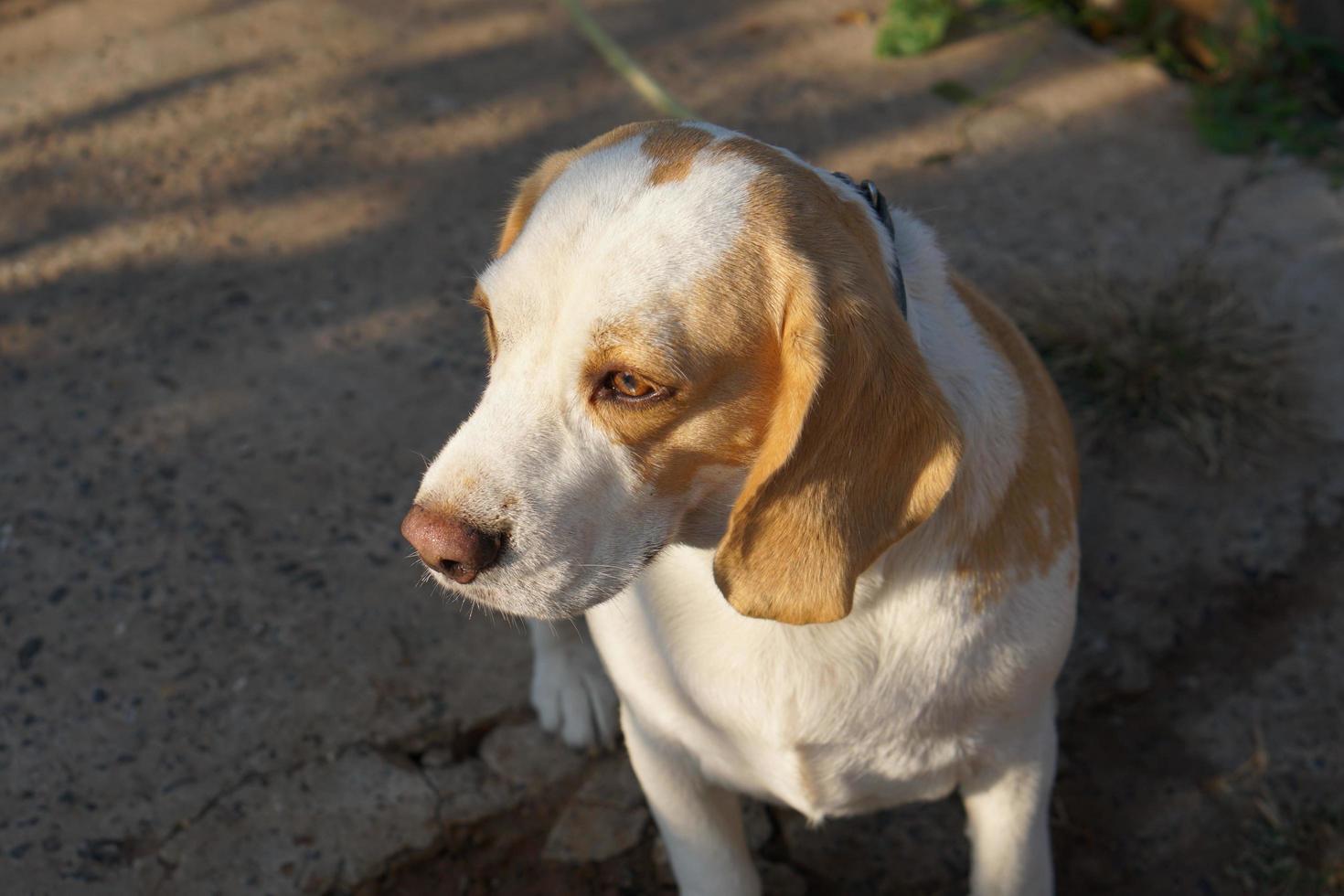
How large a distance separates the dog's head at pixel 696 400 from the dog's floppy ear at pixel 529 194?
0.27 m

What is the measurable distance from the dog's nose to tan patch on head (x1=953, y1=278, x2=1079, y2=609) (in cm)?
75

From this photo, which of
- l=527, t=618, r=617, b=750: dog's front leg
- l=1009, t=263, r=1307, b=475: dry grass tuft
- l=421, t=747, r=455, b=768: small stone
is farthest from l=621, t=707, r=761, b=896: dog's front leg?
l=1009, t=263, r=1307, b=475: dry grass tuft

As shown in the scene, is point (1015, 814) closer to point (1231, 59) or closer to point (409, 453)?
point (409, 453)

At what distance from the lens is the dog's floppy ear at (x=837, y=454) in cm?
177

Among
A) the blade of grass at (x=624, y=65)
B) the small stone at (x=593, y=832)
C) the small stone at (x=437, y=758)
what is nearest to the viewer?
the small stone at (x=593, y=832)

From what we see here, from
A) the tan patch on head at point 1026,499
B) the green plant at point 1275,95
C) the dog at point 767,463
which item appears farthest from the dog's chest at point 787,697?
the green plant at point 1275,95

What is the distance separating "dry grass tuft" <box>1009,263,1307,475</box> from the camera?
3605mm

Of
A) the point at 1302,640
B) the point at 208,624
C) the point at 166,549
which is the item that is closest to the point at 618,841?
the point at 208,624

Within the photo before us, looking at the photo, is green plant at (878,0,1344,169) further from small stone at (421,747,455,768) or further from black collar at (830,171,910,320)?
small stone at (421,747,455,768)

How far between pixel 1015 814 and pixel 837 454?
1.02 metres

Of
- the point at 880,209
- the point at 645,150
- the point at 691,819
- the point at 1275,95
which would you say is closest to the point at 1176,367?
the point at 1275,95

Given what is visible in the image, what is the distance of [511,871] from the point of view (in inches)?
110

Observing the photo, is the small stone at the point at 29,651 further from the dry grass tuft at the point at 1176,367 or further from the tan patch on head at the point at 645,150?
the dry grass tuft at the point at 1176,367

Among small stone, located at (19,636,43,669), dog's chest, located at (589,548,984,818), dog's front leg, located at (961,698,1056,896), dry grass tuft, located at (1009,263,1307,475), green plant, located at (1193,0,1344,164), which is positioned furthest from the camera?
green plant, located at (1193,0,1344,164)
